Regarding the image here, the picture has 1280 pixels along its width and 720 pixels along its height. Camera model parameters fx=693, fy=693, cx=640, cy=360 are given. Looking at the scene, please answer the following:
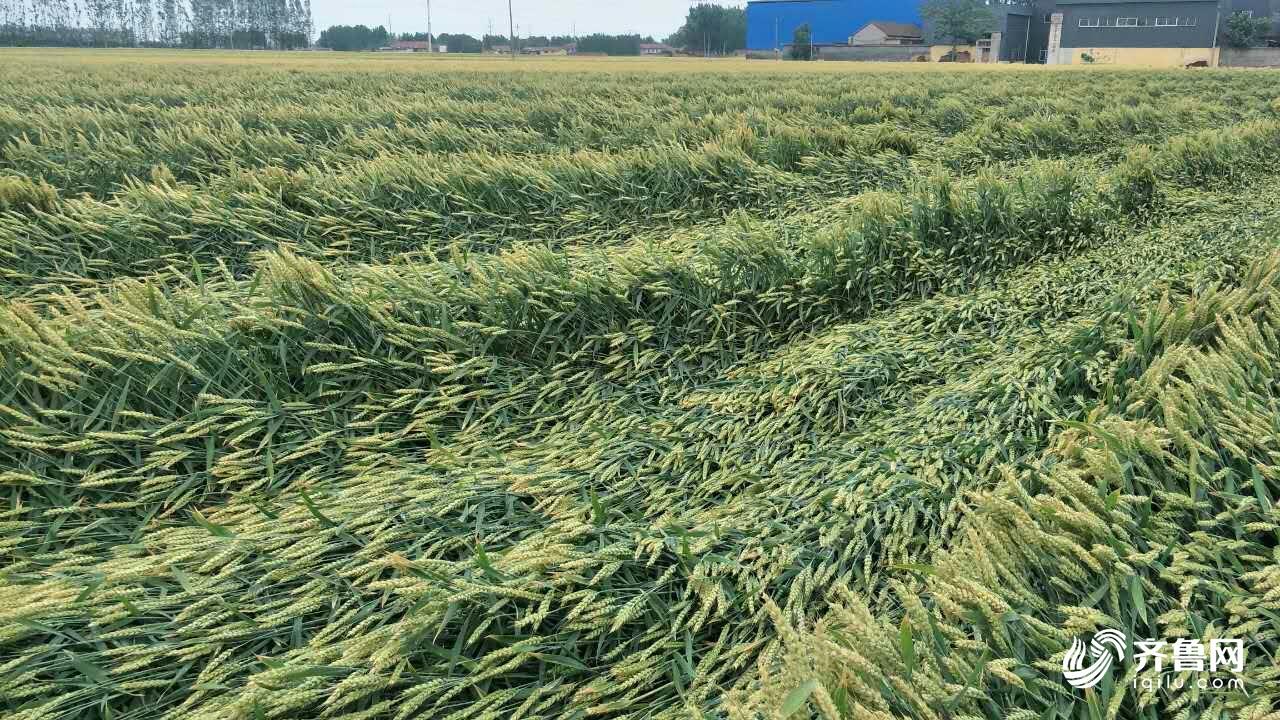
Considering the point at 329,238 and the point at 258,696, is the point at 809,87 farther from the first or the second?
the point at 258,696

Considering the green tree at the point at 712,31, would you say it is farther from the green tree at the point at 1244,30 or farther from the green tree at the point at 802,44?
the green tree at the point at 1244,30

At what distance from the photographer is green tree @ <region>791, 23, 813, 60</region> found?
6881 centimetres

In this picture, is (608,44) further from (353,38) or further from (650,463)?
(650,463)

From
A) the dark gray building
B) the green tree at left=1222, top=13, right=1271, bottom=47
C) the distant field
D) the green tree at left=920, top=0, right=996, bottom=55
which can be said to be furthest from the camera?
the green tree at left=920, top=0, right=996, bottom=55

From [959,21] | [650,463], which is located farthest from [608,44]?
[650,463]

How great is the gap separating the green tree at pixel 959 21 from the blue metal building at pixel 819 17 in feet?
26.2

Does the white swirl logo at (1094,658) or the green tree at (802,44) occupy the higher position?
the green tree at (802,44)

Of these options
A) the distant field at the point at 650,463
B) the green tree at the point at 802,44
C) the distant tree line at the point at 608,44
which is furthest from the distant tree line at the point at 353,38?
the distant field at the point at 650,463

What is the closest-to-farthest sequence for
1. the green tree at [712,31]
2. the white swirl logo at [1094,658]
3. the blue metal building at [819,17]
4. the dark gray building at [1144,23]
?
the white swirl logo at [1094,658] < the dark gray building at [1144,23] < the blue metal building at [819,17] < the green tree at [712,31]

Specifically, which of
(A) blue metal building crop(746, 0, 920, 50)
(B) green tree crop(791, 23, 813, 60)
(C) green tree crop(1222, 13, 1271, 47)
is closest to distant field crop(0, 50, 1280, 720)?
(C) green tree crop(1222, 13, 1271, 47)

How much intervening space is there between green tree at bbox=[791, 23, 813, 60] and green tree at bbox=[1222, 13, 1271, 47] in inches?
1253

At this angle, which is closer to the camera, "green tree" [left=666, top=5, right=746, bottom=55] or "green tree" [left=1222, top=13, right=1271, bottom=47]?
"green tree" [left=1222, top=13, right=1271, bottom=47]

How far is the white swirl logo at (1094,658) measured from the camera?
1251 millimetres

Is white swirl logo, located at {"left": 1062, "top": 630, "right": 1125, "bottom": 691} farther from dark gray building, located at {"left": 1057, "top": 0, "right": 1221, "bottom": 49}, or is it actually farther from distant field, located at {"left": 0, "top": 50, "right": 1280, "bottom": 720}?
dark gray building, located at {"left": 1057, "top": 0, "right": 1221, "bottom": 49}
